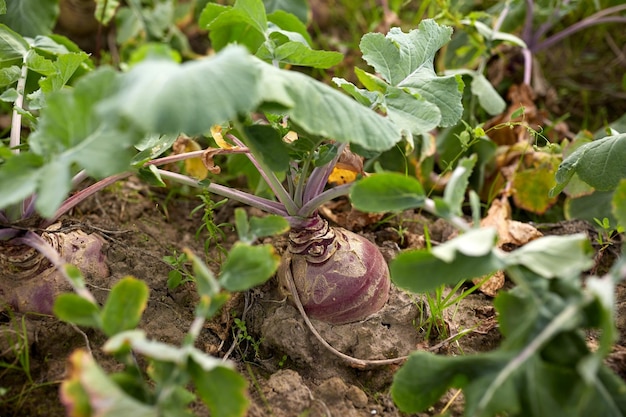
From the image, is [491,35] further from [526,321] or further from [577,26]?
[526,321]

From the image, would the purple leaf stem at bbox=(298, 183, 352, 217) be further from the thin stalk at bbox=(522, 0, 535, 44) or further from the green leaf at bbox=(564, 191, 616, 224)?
the thin stalk at bbox=(522, 0, 535, 44)

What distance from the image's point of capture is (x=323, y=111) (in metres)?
1.04

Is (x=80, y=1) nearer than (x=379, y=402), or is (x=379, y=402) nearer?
(x=379, y=402)

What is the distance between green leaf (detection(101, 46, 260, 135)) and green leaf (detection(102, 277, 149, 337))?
294 mm

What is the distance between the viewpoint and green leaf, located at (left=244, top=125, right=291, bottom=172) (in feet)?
3.77

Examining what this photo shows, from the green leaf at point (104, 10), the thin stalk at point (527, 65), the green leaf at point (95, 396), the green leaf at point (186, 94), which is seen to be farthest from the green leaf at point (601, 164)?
the green leaf at point (104, 10)

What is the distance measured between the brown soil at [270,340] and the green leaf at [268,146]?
409mm

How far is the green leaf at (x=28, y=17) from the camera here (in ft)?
6.17

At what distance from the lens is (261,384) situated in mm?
1262

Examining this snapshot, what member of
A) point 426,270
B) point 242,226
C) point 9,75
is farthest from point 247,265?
point 9,75

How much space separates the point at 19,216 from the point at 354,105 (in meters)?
0.82

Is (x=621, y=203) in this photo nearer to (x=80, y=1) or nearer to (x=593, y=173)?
(x=593, y=173)

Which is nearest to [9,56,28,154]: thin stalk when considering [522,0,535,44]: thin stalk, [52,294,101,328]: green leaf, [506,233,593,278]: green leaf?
[52,294,101,328]: green leaf

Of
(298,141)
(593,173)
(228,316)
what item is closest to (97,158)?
(298,141)
